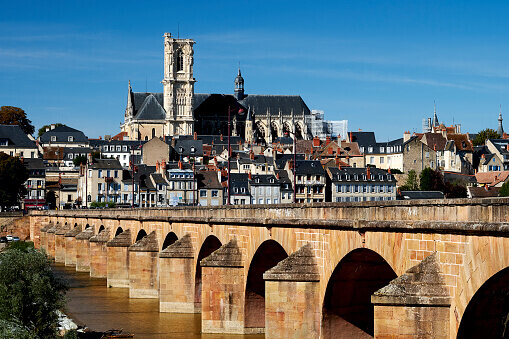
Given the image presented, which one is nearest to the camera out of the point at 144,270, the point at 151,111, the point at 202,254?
the point at 202,254

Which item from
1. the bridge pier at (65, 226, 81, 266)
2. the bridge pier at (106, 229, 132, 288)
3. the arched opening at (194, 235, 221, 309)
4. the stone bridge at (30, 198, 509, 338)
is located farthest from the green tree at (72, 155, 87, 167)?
the arched opening at (194, 235, 221, 309)

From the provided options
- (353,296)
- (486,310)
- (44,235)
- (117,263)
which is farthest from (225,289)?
(44,235)

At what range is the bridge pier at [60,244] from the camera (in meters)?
81.5

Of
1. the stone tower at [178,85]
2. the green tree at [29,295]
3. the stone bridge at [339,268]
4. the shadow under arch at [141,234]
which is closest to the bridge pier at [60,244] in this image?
the shadow under arch at [141,234]

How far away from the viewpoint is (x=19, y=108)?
6914 inches

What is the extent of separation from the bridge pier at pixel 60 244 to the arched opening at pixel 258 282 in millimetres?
48717

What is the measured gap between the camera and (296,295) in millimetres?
26469

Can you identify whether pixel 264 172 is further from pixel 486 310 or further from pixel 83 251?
pixel 486 310

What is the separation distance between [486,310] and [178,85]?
178793 millimetres

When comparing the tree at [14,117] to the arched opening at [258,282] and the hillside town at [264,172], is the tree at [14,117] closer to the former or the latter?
the hillside town at [264,172]

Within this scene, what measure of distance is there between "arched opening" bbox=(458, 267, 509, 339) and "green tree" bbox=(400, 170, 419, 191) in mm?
98751

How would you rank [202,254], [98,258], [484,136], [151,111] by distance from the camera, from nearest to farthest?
[202,254], [98,258], [484,136], [151,111]

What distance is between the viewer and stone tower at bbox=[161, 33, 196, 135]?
192m

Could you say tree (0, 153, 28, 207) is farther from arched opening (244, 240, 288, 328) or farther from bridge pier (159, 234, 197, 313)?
arched opening (244, 240, 288, 328)
